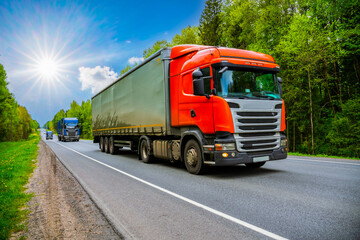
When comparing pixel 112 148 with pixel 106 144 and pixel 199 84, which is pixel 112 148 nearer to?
pixel 106 144

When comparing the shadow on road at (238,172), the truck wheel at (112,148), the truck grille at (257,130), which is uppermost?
the truck grille at (257,130)

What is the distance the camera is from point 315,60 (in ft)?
59.8

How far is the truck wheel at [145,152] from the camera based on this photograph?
1034cm

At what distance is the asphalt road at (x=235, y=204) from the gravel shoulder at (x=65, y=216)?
21cm

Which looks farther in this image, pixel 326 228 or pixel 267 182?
pixel 267 182

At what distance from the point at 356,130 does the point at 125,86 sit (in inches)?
605

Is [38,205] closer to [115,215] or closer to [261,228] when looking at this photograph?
[115,215]

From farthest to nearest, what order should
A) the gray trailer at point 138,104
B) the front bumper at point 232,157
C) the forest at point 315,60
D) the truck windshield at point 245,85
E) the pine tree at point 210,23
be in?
the pine tree at point 210,23
the forest at point 315,60
the gray trailer at point 138,104
the truck windshield at point 245,85
the front bumper at point 232,157

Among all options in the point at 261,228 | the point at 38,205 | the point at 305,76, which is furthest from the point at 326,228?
the point at 305,76

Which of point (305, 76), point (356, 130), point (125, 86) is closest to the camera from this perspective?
point (125, 86)

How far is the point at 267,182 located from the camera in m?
6.11

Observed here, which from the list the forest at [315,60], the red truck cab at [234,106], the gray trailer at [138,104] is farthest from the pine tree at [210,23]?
the red truck cab at [234,106]

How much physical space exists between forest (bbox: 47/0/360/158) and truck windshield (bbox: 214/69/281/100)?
43.1ft

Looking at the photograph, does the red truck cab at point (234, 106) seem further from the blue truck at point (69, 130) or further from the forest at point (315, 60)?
the blue truck at point (69, 130)
